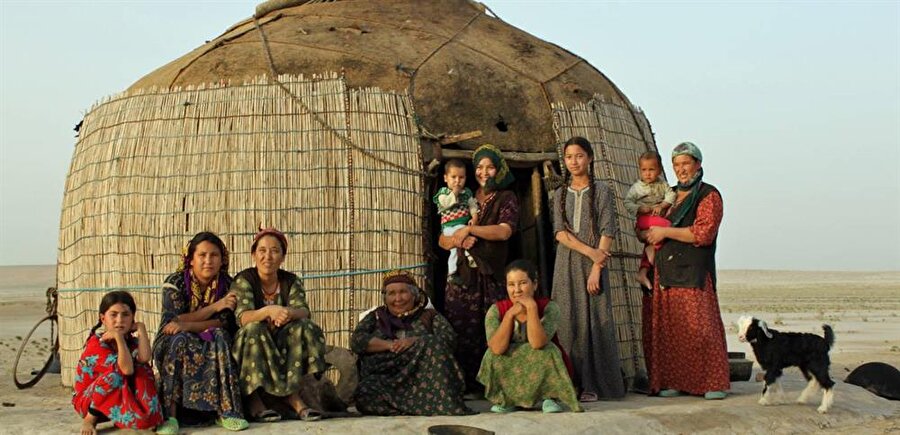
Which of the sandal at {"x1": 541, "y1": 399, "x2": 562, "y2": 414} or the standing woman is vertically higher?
the standing woman

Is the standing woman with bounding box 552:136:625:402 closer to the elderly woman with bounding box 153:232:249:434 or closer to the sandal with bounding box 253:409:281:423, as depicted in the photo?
the sandal with bounding box 253:409:281:423

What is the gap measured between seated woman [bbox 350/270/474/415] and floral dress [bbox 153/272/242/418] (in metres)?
0.84

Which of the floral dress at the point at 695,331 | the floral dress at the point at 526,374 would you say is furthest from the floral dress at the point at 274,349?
the floral dress at the point at 695,331

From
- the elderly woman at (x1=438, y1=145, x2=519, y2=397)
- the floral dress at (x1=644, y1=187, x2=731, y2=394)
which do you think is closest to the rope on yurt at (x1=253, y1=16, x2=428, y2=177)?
the elderly woman at (x1=438, y1=145, x2=519, y2=397)

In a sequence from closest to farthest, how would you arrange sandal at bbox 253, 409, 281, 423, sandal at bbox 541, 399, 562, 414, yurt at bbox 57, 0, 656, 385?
sandal at bbox 253, 409, 281, 423
sandal at bbox 541, 399, 562, 414
yurt at bbox 57, 0, 656, 385

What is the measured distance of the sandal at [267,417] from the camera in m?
5.82

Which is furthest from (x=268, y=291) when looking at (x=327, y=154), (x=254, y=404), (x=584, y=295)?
(x=584, y=295)

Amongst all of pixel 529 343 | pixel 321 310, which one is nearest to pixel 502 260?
pixel 529 343

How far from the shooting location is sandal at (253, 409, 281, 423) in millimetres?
5816

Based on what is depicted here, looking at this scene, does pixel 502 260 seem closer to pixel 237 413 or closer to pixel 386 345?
pixel 386 345

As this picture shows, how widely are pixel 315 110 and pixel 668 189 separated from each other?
245 centimetres

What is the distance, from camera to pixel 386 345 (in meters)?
6.29

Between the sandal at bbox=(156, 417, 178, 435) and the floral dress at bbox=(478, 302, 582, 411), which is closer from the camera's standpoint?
the sandal at bbox=(156, 417, 178, 435)

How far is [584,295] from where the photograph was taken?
6906 millimetres
